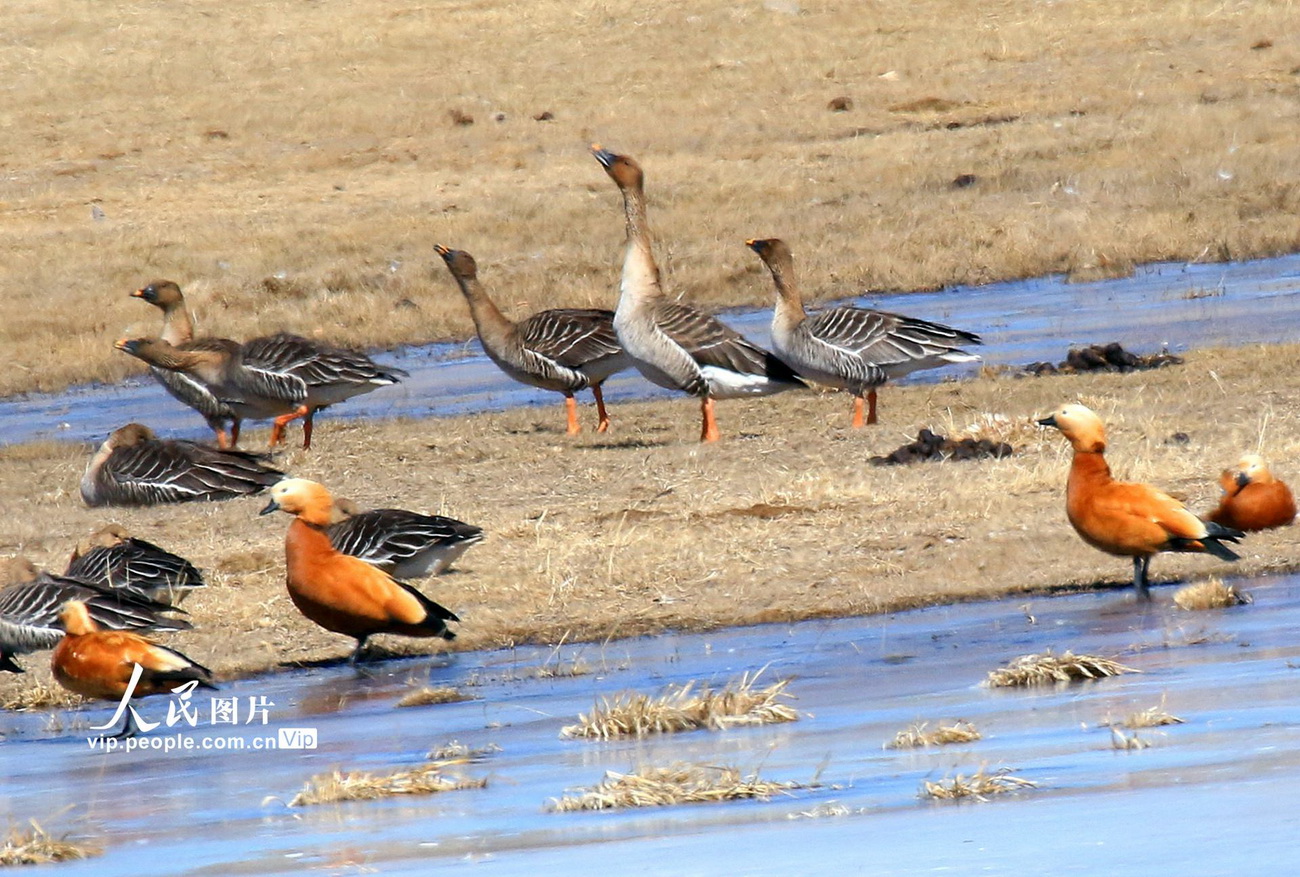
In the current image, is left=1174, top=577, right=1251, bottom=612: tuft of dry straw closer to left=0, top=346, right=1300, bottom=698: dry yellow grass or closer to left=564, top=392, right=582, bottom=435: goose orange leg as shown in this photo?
left=0, top=346, right=1300, bottom=698: dry yellow grass

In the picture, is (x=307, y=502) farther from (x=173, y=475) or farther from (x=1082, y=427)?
(x=173, y=475)

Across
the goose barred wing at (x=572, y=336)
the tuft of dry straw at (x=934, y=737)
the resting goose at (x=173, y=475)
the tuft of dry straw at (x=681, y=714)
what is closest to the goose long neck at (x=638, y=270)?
the goose barred wing at (x=572, y=336)

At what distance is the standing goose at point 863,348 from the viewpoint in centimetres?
1622

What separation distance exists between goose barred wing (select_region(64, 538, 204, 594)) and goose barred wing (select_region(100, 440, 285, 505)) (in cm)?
317

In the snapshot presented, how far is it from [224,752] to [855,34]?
38782mm

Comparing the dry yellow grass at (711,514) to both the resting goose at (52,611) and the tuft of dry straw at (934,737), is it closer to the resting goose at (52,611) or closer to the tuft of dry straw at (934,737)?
the resting goose at (52,611)

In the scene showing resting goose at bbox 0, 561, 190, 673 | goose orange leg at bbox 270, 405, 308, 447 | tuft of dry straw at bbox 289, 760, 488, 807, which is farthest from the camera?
goose orange leg at bbox 270, 405, 308, 447

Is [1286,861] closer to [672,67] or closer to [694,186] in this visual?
[694,186]

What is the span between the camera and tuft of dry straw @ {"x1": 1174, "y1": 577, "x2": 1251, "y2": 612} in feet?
32.0

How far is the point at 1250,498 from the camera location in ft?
35.4

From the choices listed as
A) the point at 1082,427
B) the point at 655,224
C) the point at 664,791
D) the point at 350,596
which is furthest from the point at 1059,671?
the point at 655,224

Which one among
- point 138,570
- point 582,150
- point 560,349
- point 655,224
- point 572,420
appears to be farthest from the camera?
point 582,150

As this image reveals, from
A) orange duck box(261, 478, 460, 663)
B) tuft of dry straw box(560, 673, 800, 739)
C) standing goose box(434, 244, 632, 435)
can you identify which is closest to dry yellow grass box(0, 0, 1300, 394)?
standing goose box(434, 244, 632, 435)

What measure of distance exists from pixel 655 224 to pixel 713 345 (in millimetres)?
14024
